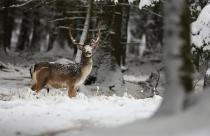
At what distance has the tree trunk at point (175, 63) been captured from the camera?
25.5 feet

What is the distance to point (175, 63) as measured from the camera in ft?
25.6

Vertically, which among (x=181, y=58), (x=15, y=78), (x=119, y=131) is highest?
(x=181, y=58)

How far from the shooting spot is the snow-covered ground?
33.7 feet

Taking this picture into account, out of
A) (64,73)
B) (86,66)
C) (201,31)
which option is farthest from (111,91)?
(64,73)

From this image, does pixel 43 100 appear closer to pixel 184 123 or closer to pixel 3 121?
pixel 3 121

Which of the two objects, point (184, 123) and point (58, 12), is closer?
point (184, 123)

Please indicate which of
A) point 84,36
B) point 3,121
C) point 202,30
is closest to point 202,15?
point 202,30

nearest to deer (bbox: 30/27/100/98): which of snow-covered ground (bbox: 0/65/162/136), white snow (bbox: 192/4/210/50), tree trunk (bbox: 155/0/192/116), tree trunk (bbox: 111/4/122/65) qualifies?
snow-covered ground (bbox: 0/65/162/136)

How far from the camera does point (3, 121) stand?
428 inches

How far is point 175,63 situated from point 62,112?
4392 mm

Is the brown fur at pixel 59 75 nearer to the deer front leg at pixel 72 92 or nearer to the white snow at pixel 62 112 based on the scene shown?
the deer front leg at pixel 72 92

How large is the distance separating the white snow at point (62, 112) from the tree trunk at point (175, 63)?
252 cm

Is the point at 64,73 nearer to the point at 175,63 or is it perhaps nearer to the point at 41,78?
the point at 41,78

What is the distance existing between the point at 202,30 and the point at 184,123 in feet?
36.1
